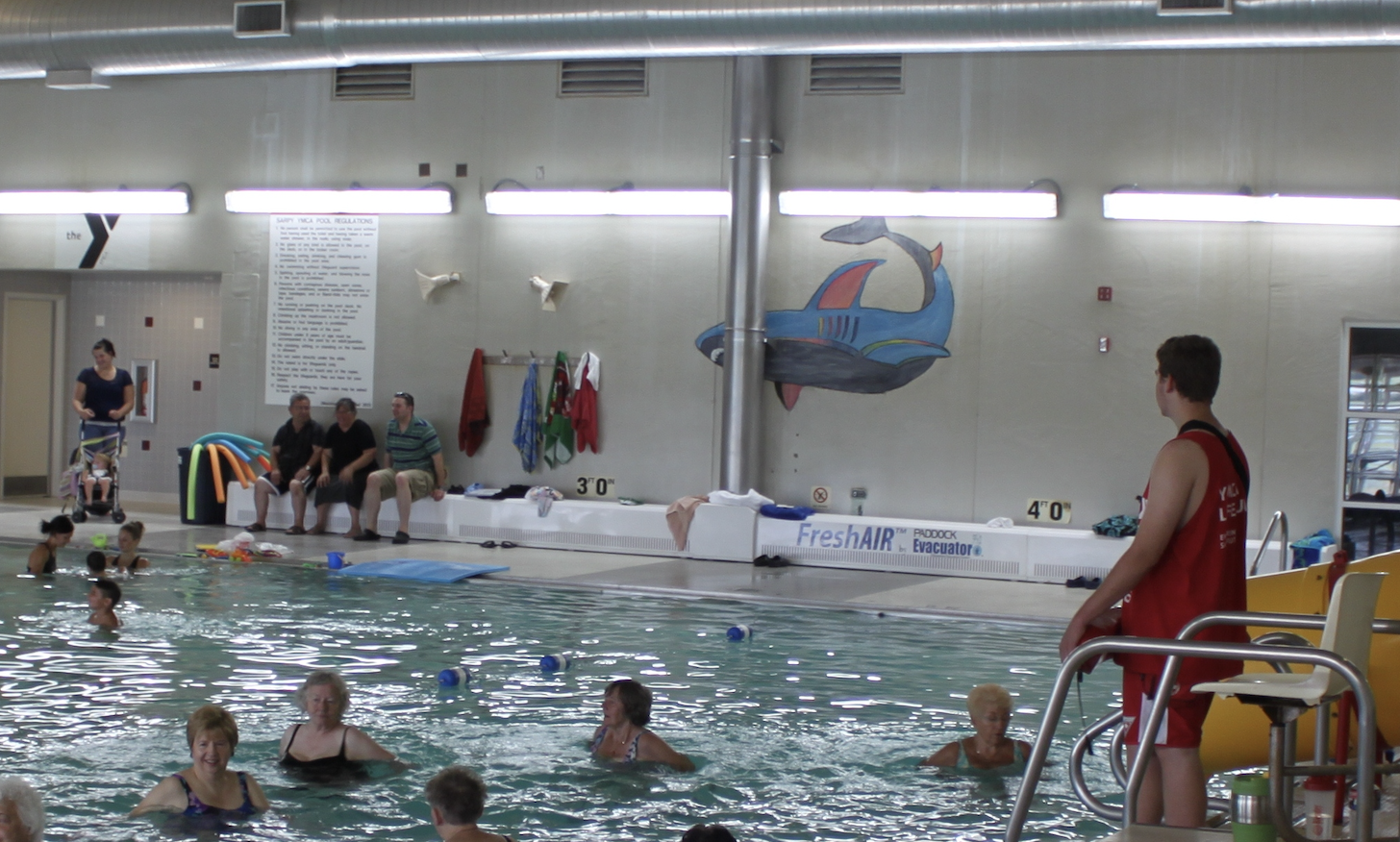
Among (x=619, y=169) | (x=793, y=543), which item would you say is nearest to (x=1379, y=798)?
(x=793, y=543)

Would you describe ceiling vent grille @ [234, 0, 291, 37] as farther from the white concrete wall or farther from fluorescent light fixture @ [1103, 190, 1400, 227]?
fluorescent light fixture @ [1103, 190, 1400, 227]

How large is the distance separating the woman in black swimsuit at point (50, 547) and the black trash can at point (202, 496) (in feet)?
10.0

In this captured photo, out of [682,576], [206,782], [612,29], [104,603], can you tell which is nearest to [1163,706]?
[206,782]

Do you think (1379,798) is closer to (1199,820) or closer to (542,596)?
(1199,820)

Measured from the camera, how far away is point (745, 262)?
13070mm

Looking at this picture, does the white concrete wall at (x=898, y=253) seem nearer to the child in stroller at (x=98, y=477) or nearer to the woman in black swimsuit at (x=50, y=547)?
the child in stroller at (x=98, y=477)

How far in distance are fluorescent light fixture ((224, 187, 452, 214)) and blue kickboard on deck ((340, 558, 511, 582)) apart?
4.27 meters

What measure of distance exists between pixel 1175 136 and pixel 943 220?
2194 millimetres

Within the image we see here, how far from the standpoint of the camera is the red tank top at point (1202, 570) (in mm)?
3648

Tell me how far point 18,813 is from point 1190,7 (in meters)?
8.25

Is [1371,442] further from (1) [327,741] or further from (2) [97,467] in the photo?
(2) [97,467]

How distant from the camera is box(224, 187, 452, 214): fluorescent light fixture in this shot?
1439 centimetres

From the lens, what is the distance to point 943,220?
1302cm

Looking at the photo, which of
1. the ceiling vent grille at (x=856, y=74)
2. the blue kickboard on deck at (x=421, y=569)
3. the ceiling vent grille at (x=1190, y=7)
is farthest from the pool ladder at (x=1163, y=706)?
the ceiling vent grille at (x=856, y=74)
